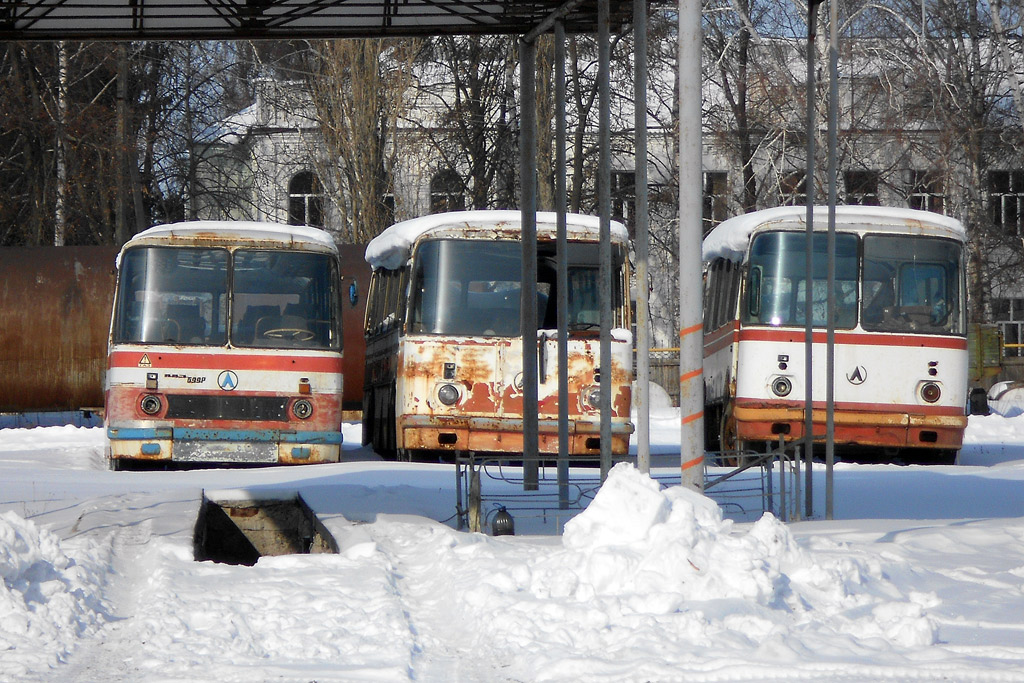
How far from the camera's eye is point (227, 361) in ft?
49.4

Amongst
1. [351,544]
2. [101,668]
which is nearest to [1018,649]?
[101,668]

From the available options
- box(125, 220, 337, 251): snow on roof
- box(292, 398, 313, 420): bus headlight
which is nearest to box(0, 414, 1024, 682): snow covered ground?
box(292, 398, 313, 420): bus headlight

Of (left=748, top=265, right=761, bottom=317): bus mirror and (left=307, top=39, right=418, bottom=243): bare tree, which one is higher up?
(left=307, top=39, right=418, bottom=243): bare tree

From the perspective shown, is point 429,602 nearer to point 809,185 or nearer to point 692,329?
point 692,329

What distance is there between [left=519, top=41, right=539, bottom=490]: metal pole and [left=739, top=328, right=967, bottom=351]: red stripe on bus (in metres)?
3.86

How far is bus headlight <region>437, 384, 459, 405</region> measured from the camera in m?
15.0

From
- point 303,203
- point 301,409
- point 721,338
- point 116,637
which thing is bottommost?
point 116,637

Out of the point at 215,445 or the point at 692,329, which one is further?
the point at 215,445

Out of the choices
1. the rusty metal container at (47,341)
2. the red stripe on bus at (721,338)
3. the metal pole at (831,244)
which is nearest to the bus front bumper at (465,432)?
the red stripe on bus at (721,338)

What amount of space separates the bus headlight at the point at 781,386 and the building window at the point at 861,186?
17870 millimetres

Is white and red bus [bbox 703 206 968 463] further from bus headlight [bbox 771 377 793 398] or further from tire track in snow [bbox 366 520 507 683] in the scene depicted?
tire track in snow [bbox 366 520 507 683]

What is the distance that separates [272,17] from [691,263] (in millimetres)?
5224

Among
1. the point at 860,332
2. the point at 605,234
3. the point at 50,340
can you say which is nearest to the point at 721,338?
the point at 860,332

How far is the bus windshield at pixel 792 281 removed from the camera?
1581cm
